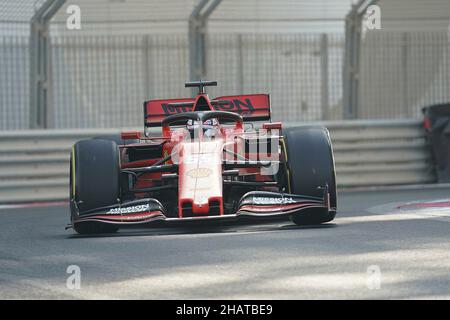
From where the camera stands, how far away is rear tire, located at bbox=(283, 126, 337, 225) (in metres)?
10.0

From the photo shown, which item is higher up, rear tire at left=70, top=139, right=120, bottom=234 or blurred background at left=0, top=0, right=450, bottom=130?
blurred background at left=0, top=0, right=450, bottom=130

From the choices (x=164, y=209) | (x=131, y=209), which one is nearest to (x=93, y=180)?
(x=131, y=209)

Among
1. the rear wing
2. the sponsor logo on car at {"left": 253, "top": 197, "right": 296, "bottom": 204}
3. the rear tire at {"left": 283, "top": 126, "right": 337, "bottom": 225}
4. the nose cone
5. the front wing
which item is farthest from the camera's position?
the rear wing

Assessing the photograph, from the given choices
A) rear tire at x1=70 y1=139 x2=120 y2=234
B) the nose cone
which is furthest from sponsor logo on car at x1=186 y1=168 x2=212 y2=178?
rear tire at x1=70 y1=139 x2=120 y2=234

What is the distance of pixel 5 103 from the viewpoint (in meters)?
14.9

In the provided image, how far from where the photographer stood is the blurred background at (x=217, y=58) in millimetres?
15234

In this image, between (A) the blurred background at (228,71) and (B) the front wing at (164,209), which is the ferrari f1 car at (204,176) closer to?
(B) the front wing at (164,209)

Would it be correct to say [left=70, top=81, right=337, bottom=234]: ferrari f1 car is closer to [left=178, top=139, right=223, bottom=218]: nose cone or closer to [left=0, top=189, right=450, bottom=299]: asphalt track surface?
[left=178, top=139, right=223, bottom=218]: nose cone

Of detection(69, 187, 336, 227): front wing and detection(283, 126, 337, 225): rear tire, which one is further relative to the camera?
detection(283, 126, 337, 225): rear tire

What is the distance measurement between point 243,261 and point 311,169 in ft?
9.22
